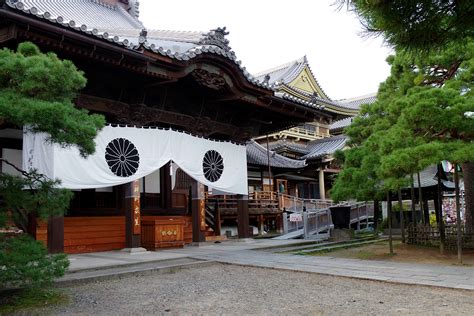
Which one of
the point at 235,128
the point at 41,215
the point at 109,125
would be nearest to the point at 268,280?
the point at 41,215

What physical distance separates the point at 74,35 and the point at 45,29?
546 millimetres

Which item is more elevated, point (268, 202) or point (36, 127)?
point (36, 127)

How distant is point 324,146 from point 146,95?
21.3 metres

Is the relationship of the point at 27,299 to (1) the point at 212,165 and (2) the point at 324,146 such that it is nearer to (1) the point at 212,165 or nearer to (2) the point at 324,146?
(1) the point at 212,165

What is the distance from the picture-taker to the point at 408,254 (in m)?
10.4

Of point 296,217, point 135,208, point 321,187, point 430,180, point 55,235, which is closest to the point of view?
point 55,235

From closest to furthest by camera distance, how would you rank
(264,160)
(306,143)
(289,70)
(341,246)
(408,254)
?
1. (408,254)
2. (341,246)
3. (264,160)
4. (306,143)
5. (289,70)

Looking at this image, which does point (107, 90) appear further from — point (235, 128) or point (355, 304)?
point (355, 304)

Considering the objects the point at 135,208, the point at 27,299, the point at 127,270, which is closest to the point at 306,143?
the point at 135,208

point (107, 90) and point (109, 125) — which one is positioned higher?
point (107, 90)

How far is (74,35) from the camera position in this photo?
8633 millimetres

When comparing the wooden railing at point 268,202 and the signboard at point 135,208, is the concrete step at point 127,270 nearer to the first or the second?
the signboard at point 135,208

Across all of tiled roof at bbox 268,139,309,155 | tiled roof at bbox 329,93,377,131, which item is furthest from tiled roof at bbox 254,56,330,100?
tiled roof at bbox 268,139,309,155

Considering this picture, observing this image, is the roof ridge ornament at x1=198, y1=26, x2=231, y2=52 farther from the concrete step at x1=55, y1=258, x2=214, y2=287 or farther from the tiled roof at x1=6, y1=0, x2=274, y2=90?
the concrete step at x1=55, y1=258, x2=214, y2=287
